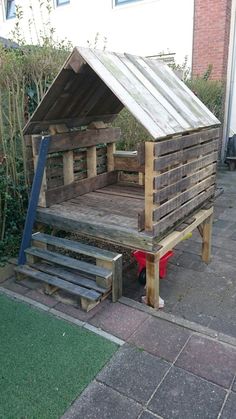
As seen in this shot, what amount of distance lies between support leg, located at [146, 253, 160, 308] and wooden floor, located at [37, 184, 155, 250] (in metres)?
0.17

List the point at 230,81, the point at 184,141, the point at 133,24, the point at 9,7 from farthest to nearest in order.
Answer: the point at 9,7 → the point at 133,24 → the point at 230,81 → the point at 184,141

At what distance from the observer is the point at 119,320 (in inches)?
113

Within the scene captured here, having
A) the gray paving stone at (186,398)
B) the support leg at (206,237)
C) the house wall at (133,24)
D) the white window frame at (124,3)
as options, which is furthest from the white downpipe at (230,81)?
the gray paving stone at (186,398)

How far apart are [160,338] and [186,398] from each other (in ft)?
1.92

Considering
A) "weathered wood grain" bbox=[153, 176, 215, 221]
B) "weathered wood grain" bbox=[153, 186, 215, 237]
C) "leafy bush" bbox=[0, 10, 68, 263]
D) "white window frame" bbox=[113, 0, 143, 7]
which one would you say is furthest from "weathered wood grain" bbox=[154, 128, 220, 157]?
"white window frame" bbox=[113, 0, 143, 7]

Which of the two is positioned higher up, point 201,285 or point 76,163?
point 76,163

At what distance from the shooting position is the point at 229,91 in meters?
10.1

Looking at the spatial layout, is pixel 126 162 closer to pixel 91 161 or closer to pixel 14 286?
pixel 91 161

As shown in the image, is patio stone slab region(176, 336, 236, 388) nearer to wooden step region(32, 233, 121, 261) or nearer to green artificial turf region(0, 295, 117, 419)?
green artificial turf region(0, 295, 117, 419)

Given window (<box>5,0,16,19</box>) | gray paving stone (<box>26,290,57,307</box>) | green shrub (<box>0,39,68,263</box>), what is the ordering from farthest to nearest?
1. window (<box>5,0,16,19</box>)
2. green shrub (<box>0,39,68,263</box>)
3. gray paving stone (<box>26,290,57,307</box>)

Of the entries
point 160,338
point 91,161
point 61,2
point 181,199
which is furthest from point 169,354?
point 61,2

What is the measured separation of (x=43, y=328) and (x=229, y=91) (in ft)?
31.2

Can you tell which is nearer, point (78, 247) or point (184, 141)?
point (184, 141)

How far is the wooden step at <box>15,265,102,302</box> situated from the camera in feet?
9.36
